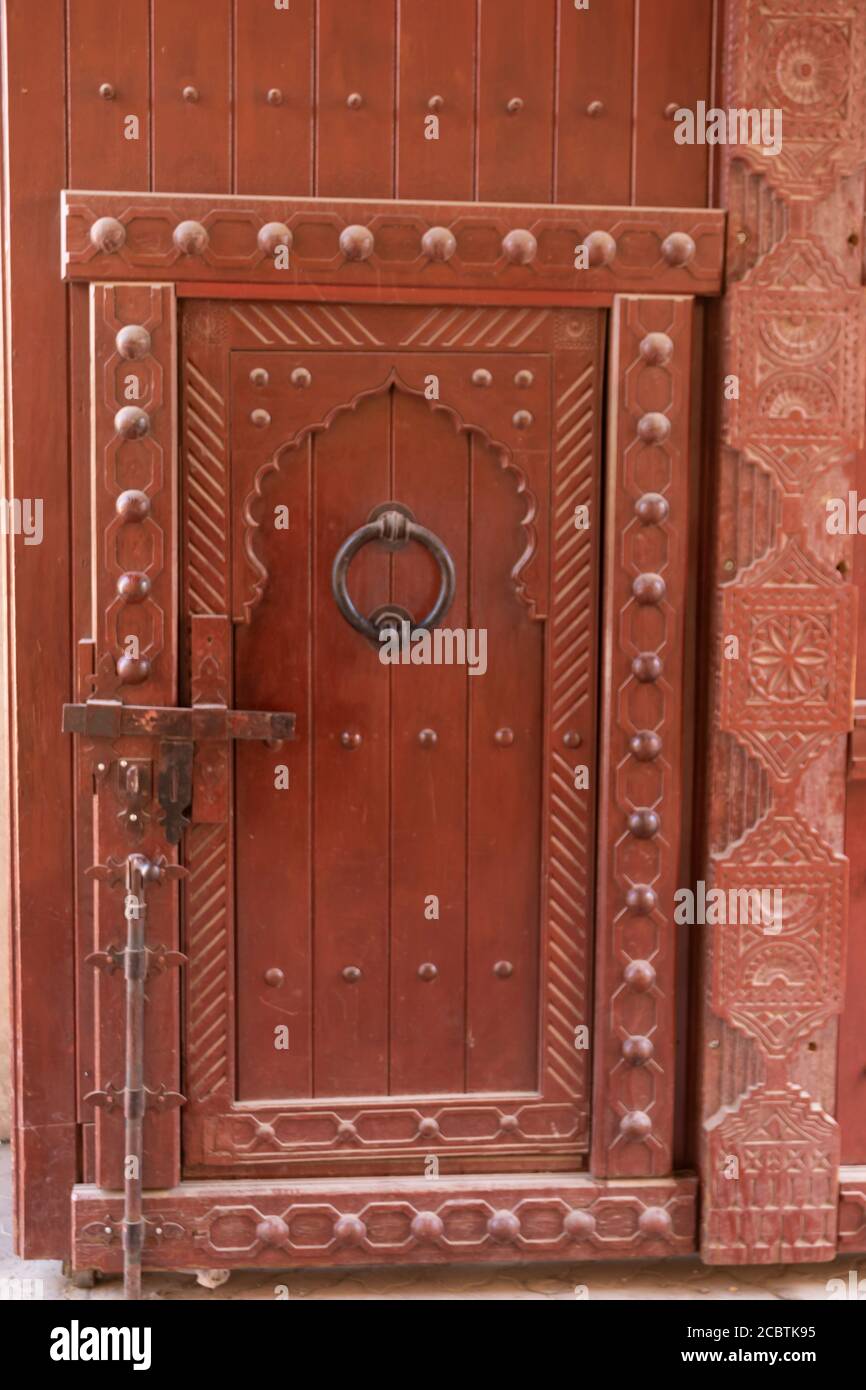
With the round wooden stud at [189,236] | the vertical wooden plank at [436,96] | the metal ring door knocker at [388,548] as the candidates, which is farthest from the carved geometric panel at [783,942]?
the round wooden stud at [189,236]

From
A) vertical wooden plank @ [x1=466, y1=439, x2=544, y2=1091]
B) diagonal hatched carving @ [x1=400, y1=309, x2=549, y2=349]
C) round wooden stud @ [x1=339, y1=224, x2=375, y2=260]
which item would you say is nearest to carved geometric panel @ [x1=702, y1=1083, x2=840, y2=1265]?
vertical wooden plank @ [x1=466, y1=439, x2=544, y2=1091]

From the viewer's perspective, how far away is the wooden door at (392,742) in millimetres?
2445

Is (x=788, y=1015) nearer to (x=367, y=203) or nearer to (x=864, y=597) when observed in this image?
(x=864, y=597)

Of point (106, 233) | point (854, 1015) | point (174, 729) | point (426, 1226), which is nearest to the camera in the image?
point (106, 233)

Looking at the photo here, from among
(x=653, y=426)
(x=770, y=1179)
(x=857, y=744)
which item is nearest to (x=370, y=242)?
(x=653, y=426)

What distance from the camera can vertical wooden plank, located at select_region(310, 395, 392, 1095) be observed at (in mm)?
2479

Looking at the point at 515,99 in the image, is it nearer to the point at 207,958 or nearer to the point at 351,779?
the point at 351,779

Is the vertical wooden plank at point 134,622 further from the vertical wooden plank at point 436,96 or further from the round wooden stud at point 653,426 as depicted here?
the round wooden stud at point 653,426

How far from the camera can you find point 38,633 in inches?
96.4

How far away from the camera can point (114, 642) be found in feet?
7.95

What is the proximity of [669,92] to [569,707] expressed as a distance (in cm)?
119

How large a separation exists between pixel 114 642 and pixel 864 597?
4.85 ft

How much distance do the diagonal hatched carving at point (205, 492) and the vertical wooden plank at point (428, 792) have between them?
0.33m

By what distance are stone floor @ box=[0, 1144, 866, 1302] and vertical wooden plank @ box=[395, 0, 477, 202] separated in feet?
7.00
